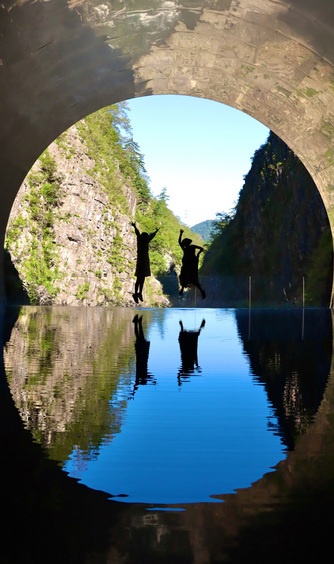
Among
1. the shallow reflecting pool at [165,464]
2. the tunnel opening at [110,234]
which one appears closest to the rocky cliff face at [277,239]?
the tunnel opening at [110,234]

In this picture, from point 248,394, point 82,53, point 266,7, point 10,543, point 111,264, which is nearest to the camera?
point 10,543

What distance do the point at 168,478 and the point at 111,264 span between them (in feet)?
148

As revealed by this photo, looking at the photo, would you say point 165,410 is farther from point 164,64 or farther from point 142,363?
point 164,64

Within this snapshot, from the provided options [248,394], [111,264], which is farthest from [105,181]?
[248,394]

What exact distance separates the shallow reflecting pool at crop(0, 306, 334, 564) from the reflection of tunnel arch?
249 inches

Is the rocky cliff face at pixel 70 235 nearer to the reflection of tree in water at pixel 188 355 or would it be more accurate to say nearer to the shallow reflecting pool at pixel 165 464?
the reflection of tree in water at pixel 188 355

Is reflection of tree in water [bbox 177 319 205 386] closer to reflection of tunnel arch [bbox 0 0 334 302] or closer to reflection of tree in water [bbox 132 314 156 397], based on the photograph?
reflection of tree in water [bbox 132 314 156 397]

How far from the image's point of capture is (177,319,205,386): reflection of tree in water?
17.5 feet

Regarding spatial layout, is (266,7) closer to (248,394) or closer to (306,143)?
(306,143)

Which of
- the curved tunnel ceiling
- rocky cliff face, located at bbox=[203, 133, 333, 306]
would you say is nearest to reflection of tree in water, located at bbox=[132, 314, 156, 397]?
the curved tunnel ceiling

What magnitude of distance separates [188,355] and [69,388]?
8.27 ft

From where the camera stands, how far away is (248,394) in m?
4.41

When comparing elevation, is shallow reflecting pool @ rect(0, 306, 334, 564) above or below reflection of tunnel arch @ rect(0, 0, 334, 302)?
below

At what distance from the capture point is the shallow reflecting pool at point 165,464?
1.86m
